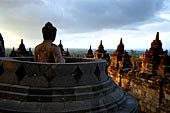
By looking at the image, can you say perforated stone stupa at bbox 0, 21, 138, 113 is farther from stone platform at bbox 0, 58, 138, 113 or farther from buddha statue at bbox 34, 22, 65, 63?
buddha statue at bbox 34, 22, 65, 63

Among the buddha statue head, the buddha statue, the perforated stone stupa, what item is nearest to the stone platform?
the perforated stone stupa

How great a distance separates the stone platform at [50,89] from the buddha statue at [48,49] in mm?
872

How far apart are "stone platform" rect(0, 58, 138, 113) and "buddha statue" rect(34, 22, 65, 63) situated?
87cm

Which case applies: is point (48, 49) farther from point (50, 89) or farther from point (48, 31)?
point (50, 89)

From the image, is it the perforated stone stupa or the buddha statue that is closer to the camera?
the perforated stone stupa

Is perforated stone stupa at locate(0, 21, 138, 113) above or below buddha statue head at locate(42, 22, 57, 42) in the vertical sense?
below

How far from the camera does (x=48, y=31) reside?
4.77m

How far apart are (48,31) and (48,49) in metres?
0.60

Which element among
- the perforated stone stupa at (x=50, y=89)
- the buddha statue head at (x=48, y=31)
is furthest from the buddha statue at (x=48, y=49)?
the perforated stone stupa at (x=50, y=89)

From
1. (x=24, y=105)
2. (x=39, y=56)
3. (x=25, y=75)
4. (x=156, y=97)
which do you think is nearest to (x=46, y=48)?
(x=39, y=56)

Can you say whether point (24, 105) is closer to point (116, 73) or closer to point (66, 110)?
point (66, 110)

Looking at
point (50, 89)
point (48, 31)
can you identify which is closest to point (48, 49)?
point (48, 31)

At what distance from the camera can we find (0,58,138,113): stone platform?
11.7 ft

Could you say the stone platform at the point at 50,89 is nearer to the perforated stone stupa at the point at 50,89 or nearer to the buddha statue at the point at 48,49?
the perforated stone stupa at the point at 50,89
